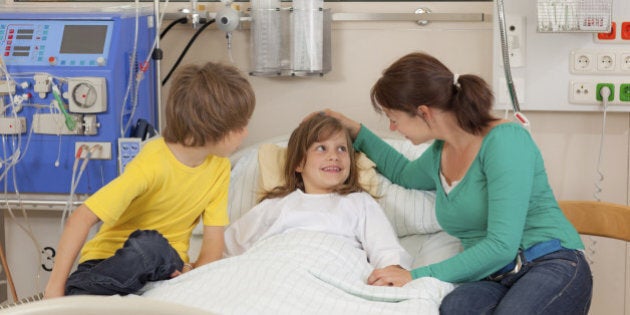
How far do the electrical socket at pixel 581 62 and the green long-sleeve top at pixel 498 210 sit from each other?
0.81 meters

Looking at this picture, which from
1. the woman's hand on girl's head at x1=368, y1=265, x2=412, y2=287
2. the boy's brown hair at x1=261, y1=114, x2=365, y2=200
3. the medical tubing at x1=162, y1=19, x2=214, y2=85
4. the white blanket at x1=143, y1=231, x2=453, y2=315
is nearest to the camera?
the white blanket at x1=143, y1=231, x2=453, y2=315

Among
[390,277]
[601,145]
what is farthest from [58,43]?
[601,145]

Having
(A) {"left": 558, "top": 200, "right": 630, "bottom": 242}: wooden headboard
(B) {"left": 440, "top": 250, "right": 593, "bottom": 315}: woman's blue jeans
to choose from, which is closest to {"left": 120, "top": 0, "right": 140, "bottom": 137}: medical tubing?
(B) {"left": 440, "top": 250, "right": 593, "bottom": 315}: woman's blue jeans

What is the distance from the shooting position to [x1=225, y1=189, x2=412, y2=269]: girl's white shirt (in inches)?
103

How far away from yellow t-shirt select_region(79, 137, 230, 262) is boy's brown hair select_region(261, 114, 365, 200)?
0.97ft

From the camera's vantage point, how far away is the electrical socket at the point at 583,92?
125 inches

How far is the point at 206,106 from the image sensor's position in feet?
7.68

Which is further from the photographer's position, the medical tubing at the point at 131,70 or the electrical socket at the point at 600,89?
the electrical socket at the point at 600,89

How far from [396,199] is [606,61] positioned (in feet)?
3.06

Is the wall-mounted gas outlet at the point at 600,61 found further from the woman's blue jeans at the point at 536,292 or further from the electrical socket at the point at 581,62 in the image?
→ the woman's blue jeans at the point at 536,292

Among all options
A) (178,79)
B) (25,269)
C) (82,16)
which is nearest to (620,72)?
(178,79)

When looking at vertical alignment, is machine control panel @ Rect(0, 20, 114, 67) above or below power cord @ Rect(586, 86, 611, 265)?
above

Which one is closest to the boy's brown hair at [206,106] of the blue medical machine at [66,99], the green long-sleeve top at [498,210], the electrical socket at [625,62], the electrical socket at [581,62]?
the blue medical machine at [66,99]

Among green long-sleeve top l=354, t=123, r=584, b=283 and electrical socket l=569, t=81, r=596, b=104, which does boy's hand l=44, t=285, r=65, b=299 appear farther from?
electrical socket l=569, t=81, r=596, b=104
